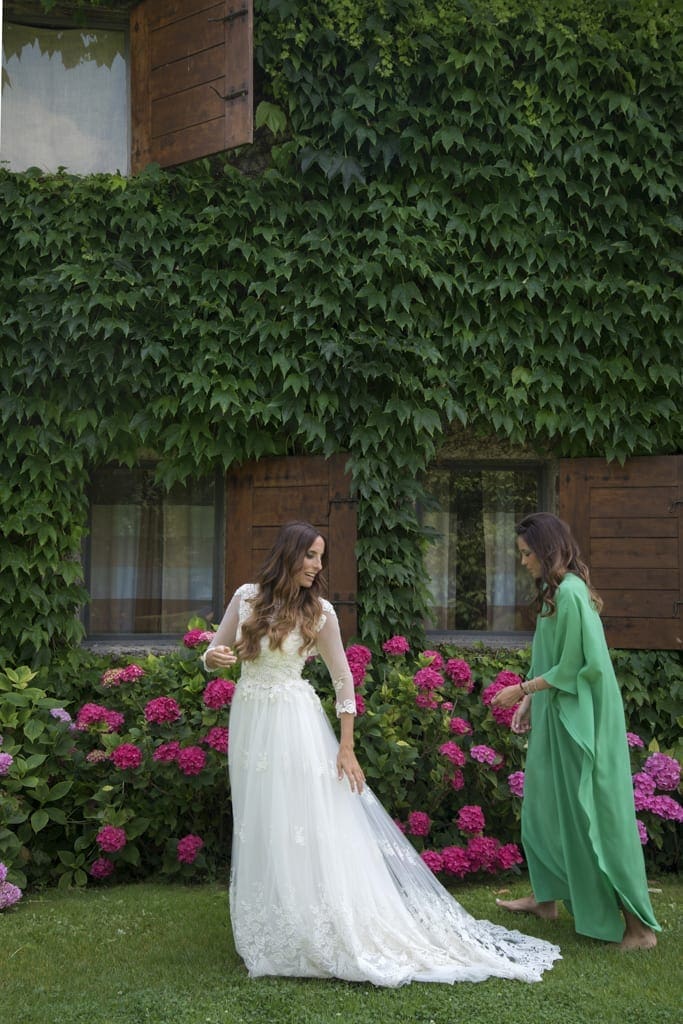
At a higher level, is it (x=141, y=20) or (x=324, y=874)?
(x=141, y=20)

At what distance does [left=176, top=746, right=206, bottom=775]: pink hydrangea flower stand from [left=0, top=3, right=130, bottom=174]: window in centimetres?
422

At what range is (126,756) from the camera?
18.5ft

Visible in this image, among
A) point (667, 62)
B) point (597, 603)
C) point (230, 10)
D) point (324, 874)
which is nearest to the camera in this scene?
point (324, 874)

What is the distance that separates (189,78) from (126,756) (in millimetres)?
4429

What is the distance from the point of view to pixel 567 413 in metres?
7.25

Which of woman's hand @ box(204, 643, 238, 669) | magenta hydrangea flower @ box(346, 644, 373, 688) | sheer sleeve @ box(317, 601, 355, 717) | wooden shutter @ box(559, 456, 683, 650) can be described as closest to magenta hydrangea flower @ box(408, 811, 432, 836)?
magenta hydrangea flower @ box(346, 644, 373, 688)

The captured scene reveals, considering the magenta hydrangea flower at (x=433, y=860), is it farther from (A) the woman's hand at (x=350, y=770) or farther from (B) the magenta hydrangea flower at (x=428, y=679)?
(A) the woman's hand at (x=350, y=770)

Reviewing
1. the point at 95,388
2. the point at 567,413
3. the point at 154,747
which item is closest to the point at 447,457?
the point at 567,413

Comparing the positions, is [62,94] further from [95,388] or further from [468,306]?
[468,306]

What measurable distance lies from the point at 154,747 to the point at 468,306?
3.55 meters

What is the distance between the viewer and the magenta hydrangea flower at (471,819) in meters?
5.68

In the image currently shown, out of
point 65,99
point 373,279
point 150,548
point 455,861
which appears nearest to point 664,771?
point 455,861

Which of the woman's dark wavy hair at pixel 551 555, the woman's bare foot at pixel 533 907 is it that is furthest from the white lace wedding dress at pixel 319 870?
the woman's dark wavy hair at pixel 551 555

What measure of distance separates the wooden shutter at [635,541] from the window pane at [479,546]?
641 millimetres
